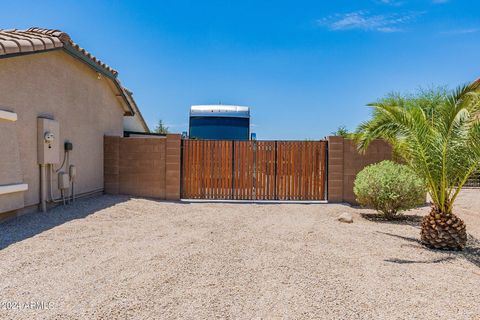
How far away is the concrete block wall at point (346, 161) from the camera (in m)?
10.3

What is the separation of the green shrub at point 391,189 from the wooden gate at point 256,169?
227 cm

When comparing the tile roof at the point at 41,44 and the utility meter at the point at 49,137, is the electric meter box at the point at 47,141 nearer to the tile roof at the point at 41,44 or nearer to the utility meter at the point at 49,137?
the utility meter at the point at 49,137

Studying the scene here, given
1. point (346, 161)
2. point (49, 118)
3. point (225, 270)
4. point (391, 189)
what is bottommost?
point (225, 270)

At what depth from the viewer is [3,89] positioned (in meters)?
6.11

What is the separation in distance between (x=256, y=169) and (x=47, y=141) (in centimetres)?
570

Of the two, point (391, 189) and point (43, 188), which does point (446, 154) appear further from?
point (43, 188)

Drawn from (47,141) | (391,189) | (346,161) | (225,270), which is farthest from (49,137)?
(346,161)

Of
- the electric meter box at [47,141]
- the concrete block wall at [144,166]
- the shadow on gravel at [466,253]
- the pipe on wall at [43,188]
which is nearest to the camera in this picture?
the shadow on gravel at [466,253]

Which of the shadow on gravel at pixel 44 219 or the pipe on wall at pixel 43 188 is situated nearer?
the shadow on gravel at pixel 44 219

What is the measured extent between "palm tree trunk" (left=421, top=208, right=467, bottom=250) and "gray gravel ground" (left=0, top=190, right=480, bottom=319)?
20 cm

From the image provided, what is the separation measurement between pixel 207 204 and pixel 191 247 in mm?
4704

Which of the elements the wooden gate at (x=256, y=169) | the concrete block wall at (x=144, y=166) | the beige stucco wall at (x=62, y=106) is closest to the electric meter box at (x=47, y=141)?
the beige stucco wall at (x=62, y=106)

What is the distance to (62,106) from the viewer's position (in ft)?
27.0

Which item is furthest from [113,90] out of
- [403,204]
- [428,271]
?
[428,271]
